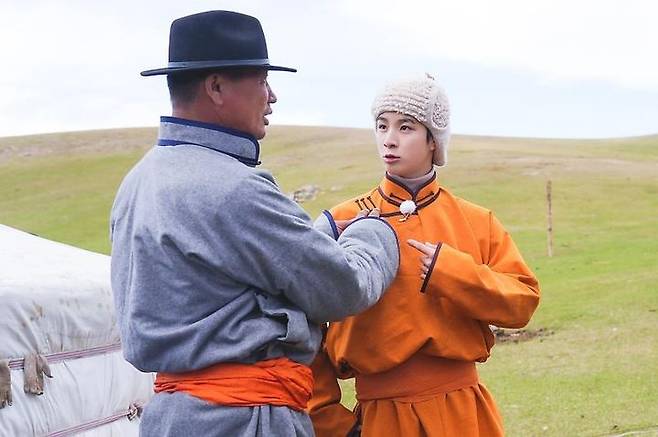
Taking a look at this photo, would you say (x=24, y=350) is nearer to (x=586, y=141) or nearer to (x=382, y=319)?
(x=382, y=319)

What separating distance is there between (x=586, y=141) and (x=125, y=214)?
5901cm

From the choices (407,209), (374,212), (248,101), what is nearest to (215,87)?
(248,101)

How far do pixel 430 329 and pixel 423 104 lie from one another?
2.27ft

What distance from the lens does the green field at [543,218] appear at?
845 cm

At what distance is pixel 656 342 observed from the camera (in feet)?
34.3

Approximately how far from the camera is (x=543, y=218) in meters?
26.0

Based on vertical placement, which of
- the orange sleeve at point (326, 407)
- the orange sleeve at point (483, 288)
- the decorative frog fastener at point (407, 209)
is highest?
the decorative frog fastener at point (407, 209)

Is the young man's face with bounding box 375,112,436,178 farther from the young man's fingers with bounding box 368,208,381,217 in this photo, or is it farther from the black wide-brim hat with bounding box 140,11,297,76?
the black wide-brim hat with bounding box 140,11,297,76

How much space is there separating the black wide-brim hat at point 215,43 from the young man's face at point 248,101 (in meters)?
0.04

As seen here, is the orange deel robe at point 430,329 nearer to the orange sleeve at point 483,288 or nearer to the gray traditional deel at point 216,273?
the orange sleeve at point 483,288

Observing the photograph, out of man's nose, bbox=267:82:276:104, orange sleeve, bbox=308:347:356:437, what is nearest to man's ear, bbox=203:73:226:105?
man's nose, bbox=267:82:276:104

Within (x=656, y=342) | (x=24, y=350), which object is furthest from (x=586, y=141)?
(x=24, y=350)

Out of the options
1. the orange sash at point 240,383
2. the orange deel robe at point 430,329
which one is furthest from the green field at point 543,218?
the orange sash at point 240,383

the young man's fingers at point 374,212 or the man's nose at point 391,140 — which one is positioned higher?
the man's nose at point 391,140
